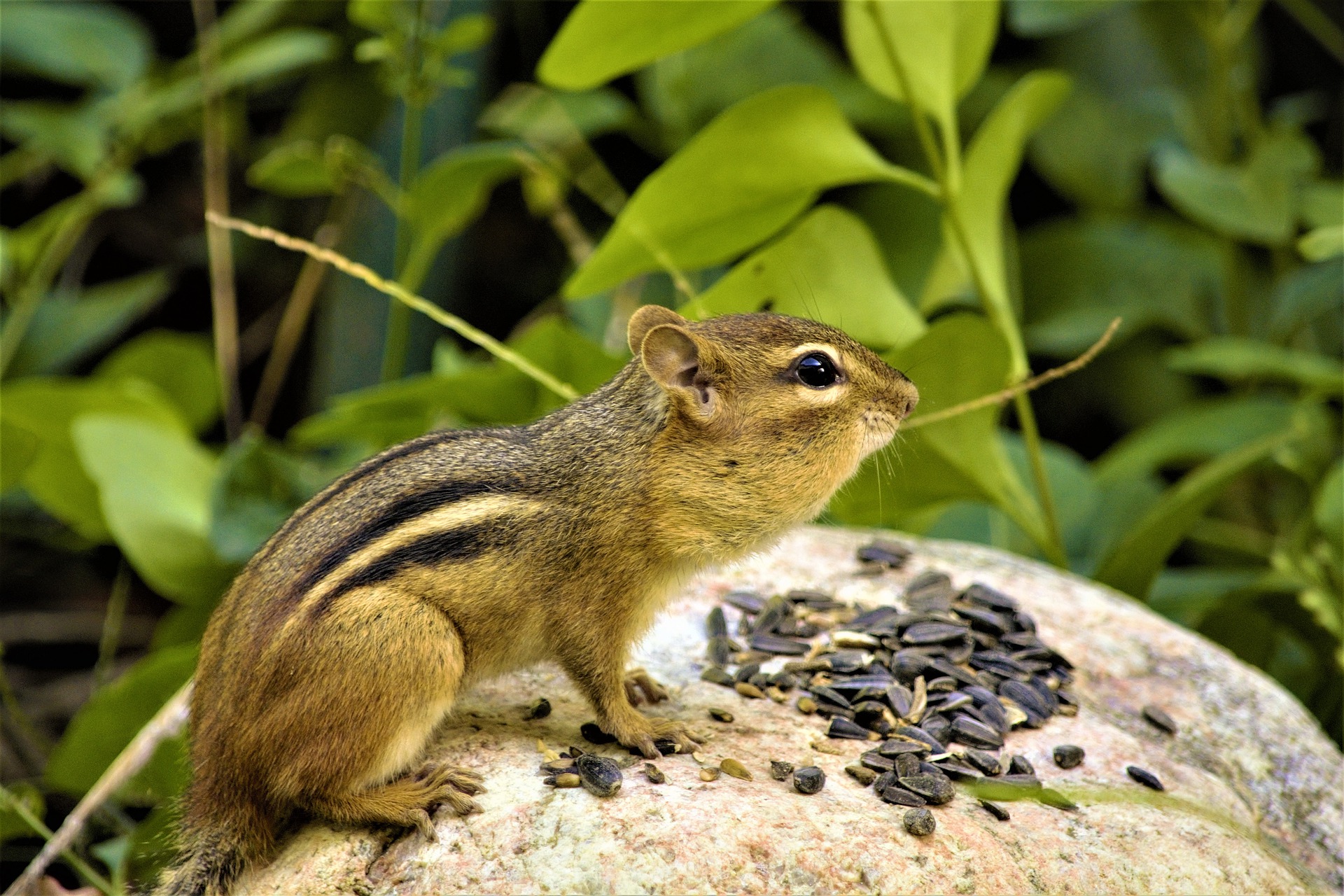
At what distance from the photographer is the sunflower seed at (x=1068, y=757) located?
2.36 m

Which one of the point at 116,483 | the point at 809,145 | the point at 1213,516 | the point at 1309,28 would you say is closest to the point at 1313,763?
the point at 809,145

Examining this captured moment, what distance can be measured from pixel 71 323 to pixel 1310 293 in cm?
441

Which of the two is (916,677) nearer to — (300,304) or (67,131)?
(300,304)

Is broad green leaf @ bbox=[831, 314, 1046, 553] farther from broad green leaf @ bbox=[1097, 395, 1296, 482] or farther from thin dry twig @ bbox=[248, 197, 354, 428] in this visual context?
thin dry twig @ bbox=[248, 197, 354, 428]

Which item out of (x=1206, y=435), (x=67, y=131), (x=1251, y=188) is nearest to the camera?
(x=1206, y=435)

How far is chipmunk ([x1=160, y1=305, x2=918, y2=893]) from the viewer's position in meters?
2.06

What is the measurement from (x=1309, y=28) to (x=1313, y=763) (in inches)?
138

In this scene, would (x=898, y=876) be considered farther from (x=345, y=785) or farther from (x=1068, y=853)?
(x=345, y=785)

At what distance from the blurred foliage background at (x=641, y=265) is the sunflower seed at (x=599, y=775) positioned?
38.8 inches

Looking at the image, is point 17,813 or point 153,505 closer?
point 17,813

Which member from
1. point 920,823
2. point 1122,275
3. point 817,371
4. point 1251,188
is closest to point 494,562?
point 817,371

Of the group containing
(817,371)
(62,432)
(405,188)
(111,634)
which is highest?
(405,188)

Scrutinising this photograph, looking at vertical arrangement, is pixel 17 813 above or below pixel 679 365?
below

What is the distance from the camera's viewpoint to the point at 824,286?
304cm
